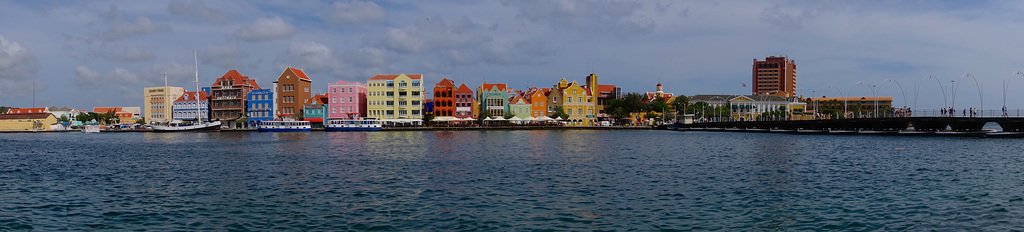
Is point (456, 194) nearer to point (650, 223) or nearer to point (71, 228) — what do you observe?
point (650, 223)

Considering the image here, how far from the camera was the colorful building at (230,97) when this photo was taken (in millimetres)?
151875

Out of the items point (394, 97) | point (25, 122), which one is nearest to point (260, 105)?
point (394, 97)

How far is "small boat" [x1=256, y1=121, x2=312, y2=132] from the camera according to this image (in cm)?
13125

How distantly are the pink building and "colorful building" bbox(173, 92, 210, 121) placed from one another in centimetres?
3650

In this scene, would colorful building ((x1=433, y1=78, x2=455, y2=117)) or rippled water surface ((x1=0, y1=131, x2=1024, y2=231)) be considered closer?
rippled water surface ((x1=0, y1=131, x2=1024, y2=231))

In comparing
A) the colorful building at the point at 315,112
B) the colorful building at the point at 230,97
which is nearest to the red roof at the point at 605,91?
the colorful building at the point at 315,112

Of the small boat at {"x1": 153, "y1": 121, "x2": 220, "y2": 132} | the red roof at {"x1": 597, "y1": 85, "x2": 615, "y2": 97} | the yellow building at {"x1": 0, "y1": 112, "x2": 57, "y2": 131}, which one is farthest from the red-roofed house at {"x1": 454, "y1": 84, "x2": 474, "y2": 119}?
the yellow building at {"x1": 0, "y1": 112, "x2": 57, "y2": 131}

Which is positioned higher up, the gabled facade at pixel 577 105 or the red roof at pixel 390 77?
the red roof at pixel 390 77

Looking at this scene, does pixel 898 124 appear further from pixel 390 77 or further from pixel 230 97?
pixel 230 97

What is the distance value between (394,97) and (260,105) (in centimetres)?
3187

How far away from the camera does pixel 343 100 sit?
146m

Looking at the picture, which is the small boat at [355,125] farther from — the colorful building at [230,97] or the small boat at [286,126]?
the colorful building at [230,97]

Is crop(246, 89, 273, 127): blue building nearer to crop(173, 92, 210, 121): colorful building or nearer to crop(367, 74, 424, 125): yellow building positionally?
crop(173, 92, 210, 121): colorful building

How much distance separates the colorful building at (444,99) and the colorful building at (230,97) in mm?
45934
